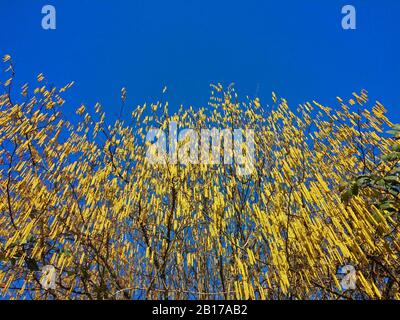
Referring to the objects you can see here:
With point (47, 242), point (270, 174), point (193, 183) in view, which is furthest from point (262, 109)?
point (47, 242)

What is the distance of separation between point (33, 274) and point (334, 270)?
4.65 feet

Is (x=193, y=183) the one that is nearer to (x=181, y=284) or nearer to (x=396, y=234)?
(x=181, y=284)

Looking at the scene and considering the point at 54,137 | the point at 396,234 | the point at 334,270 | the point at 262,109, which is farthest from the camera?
the point at 262,109

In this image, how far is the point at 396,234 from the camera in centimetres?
171

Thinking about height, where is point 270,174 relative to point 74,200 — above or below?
above

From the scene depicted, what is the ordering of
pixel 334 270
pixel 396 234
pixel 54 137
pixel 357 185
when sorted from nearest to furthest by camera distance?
pixel 357 185
pixel 334 270
pixel 396 234
pixel 54 137

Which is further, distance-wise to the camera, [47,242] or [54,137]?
[54,137]

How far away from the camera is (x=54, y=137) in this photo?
6.76ft

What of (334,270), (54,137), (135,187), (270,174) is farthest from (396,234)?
(54,137)

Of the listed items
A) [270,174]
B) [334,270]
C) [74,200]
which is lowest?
[334,270]

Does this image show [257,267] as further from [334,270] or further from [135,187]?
[135,187]
